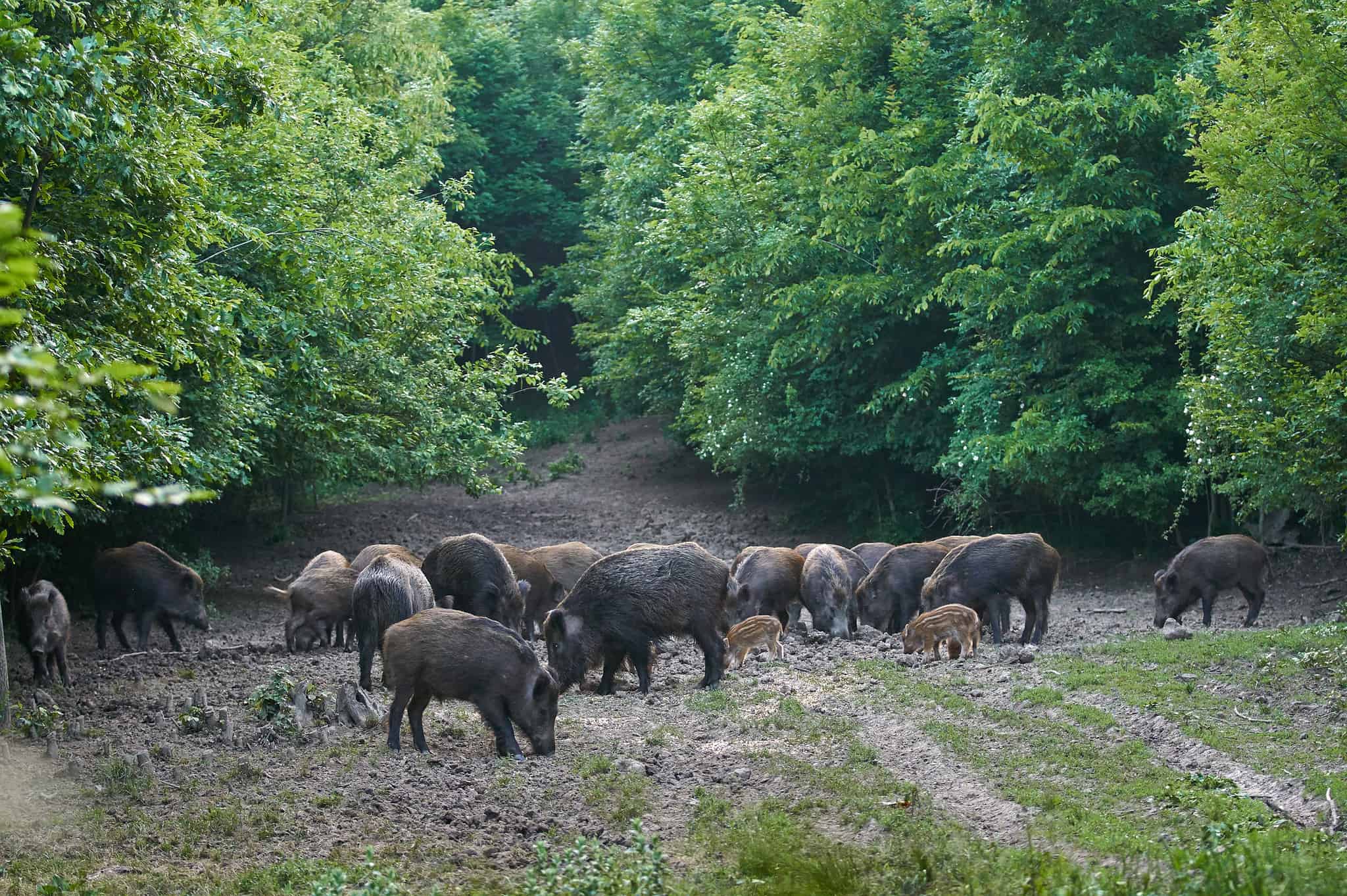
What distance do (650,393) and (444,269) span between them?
11868mm

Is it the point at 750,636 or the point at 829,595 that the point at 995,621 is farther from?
the point at 750,636

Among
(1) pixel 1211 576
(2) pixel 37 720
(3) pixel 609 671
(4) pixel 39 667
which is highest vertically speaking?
(1) pixel 1211 576

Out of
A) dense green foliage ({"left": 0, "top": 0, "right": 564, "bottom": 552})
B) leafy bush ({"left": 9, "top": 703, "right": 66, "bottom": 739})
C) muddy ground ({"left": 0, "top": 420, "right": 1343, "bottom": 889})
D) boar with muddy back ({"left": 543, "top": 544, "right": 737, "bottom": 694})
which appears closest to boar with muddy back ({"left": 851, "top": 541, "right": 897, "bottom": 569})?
muddy ground ({"left": 0, "top": 420, "right": 1343, "bottom": 889})

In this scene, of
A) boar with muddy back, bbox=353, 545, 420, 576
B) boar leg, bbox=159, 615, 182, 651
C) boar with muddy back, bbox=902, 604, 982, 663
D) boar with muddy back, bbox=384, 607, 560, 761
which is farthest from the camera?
boar leg, bbox=159, 615, 182, 651

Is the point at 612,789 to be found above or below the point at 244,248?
below

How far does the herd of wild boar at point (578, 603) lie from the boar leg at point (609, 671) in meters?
0.02

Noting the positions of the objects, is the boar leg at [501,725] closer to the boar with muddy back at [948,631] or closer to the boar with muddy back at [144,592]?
the boar with muddy back at [948,631]

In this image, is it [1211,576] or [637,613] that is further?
[1211,576]

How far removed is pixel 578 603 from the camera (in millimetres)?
11023

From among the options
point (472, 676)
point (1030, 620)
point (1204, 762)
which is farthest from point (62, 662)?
point (1204, 762)

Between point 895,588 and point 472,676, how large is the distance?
727 cm

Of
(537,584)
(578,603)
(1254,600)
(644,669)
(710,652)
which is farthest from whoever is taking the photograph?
(537,584)

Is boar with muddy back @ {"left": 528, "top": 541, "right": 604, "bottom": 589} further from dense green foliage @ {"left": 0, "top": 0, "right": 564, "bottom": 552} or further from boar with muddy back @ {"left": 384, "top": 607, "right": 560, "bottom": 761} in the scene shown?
boar with muddy back @ {"left": 384, "top": 607, "right": 560, "bottom": 761}

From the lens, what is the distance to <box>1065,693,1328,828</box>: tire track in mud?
668 centimetres
